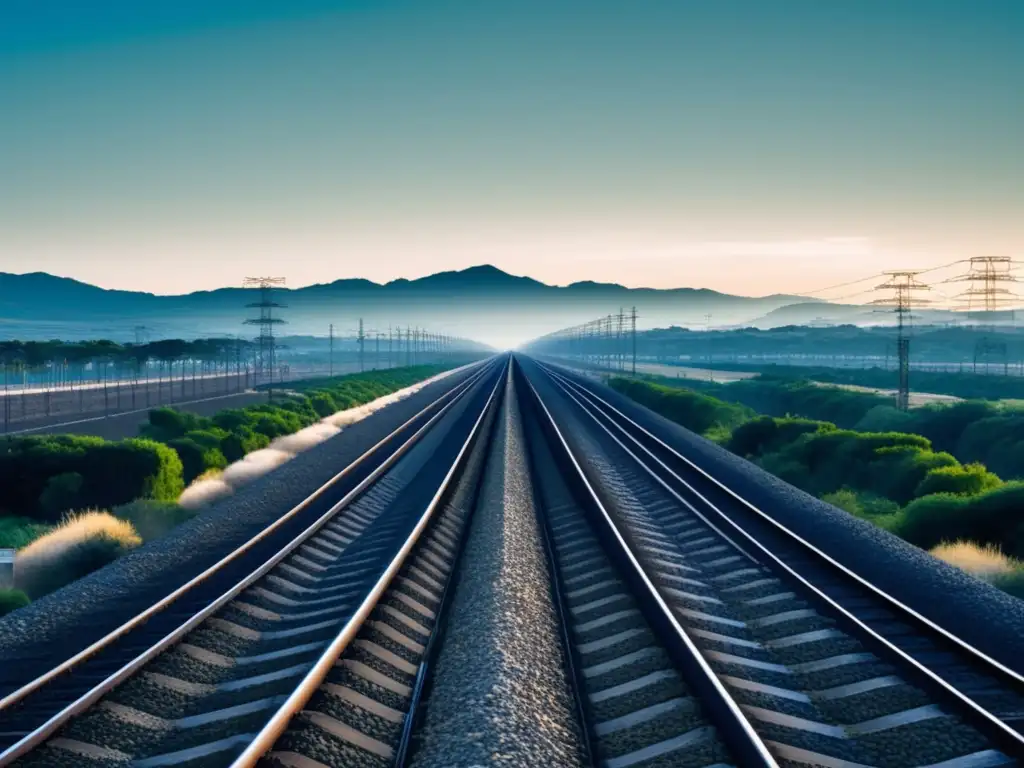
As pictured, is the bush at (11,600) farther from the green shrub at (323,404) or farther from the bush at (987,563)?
the green shrub at (323,404)

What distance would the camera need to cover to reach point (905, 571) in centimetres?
1357

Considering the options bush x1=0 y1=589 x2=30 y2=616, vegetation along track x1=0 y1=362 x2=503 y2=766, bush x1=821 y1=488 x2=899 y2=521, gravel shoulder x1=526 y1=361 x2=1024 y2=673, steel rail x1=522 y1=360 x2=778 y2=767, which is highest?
steel rail x1=522 y1=360 x2=778 y2=767

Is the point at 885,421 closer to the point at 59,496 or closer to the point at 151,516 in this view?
the point at 151,516

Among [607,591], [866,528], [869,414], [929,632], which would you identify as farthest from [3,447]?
[869,414]

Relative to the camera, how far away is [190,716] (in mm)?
7855

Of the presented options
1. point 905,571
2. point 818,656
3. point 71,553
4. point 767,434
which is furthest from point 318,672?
point 767,434

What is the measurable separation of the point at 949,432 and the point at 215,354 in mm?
96255

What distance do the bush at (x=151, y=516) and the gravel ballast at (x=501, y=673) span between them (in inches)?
276

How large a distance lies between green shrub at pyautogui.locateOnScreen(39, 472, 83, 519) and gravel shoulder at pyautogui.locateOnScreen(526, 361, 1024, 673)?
15.5 metres

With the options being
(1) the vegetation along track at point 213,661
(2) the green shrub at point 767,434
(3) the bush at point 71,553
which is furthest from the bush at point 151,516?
(2) the green shrub at point 767,434

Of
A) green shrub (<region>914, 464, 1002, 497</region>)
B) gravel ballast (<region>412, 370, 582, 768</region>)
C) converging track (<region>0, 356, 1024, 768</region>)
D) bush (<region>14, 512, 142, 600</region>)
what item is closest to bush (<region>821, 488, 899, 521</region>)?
green shrub (<region>914, 464, 1002, 497</region>)

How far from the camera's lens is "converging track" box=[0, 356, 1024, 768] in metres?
6.99

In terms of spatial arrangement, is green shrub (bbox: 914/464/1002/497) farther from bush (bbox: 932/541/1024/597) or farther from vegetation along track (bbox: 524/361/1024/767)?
vegetation along track (bbox: 524/361/1024/767)

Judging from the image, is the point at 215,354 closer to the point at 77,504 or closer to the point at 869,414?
the point at 869,414
